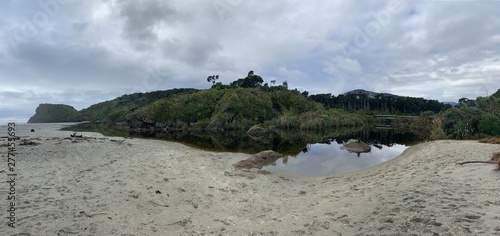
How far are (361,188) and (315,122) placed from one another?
2803 inches

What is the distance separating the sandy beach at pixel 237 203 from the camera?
7.27 m

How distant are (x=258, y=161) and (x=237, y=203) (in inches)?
420

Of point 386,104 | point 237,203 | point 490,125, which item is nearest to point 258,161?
point 237,203

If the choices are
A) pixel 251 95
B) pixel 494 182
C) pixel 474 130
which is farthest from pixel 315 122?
pixel 494 182

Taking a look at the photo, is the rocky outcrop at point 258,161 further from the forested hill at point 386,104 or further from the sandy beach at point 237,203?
the forested hill at point 386,104

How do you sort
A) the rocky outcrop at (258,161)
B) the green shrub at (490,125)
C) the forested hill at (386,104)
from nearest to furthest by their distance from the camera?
the rocky outcrop at (258,161) → the green shrub at (490,125) → the forested hill at (386,104)

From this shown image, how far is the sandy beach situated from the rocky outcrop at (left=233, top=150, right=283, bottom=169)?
16.2 feet

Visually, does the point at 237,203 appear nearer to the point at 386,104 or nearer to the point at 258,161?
the point at 258,161

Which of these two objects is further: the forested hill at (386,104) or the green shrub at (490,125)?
the forested hill at (386,104)

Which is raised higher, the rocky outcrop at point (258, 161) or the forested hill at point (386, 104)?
the forested hill at point (386, 104)

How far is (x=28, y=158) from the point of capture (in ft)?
56.0

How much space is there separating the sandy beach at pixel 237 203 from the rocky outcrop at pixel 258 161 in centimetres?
493

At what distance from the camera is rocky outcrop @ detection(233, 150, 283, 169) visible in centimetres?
2002

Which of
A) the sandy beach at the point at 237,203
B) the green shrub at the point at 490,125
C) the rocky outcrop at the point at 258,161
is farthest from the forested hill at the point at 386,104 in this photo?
the sandy beach at the point at 237,203
